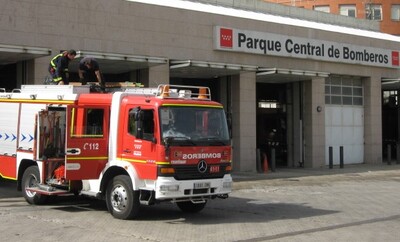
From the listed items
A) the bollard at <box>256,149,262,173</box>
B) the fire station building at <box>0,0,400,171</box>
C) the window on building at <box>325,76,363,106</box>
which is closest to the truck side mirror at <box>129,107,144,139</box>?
the fire station building at <box>0,0,400,171</box>

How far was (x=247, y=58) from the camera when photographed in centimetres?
2319

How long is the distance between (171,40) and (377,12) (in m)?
40.2

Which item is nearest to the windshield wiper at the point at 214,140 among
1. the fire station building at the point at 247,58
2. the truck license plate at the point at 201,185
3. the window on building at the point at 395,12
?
the truck license plate at the point at 201,185

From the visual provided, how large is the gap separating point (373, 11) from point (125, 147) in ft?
158

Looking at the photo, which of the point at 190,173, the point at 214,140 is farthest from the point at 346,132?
the point at 190,173

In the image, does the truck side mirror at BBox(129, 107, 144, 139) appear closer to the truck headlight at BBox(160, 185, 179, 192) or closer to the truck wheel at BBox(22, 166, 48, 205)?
the truck headlight at BBox(160, 185, 179, 192)

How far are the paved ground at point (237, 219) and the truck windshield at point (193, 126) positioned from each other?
1625 millimetres

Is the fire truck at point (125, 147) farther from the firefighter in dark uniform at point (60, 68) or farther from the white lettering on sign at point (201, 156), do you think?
the firefighter in dark uniform at point (60, 68)

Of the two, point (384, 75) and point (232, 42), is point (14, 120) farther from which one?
point (384, 75)

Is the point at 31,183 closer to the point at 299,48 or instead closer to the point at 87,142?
the point at 87,142

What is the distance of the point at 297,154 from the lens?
2633 cm

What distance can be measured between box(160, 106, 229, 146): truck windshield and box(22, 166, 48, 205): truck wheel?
3.73 m

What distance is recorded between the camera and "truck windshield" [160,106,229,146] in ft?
33.8

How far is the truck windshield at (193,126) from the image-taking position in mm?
10289
